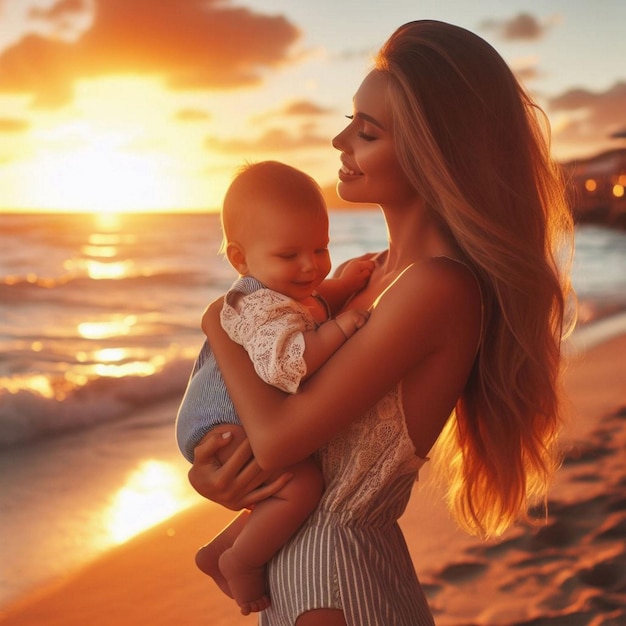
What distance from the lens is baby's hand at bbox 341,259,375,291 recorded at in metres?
2.40

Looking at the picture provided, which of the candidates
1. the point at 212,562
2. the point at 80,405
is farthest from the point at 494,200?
the point at 80,405

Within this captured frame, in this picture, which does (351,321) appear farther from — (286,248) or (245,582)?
(245,582)

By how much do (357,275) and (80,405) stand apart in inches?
223

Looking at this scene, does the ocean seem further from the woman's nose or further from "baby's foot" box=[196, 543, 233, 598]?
the woman's nose

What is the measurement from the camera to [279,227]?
6.63 ft

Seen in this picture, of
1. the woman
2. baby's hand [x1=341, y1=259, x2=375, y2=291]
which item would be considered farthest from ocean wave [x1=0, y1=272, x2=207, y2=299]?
the woman

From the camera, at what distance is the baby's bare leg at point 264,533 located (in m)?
1.92

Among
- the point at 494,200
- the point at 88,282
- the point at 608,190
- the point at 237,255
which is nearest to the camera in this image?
the point at 494,200

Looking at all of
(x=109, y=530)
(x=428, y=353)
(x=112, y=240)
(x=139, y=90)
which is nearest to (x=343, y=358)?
(x=428, y=353)

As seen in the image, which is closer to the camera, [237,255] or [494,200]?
[494,200]

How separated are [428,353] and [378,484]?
34 centimetres

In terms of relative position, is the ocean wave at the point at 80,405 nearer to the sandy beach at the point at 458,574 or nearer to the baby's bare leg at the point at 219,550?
the sandy beach at the point at 458,574

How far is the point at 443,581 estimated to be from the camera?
390 centimetres

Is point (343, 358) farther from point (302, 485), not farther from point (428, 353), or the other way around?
point (302, 485)
